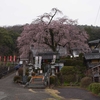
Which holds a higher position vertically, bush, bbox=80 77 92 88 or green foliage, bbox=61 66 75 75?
green foliage, bbox=61 66 75 75

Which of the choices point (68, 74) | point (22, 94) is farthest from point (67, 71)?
point (22, 94)

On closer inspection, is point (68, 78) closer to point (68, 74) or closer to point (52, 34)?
point (68, 74)

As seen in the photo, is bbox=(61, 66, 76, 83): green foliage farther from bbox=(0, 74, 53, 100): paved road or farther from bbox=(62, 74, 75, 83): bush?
bbox=(0, 74, 53, 100): paved road

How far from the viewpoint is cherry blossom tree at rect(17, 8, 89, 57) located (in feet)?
105

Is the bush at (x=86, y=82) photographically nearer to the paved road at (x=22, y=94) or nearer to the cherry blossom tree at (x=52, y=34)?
the paved road at (x=22, y=94)

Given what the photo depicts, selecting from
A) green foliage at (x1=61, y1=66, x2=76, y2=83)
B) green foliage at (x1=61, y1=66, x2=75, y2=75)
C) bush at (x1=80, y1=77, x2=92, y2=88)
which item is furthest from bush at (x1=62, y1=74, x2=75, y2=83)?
bush at (x1=80, y1=77, x2=92, y2=88)

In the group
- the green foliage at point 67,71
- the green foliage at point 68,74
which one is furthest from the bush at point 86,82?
the green foliage at point 67,71

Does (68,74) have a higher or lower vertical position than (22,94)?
higher

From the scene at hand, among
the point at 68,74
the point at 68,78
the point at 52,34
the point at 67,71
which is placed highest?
the point at 52,34

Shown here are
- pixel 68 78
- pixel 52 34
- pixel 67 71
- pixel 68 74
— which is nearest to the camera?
pixel 68 78

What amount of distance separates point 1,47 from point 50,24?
2683cm

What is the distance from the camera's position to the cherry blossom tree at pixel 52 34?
1258 inches

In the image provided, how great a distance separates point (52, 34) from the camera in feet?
107

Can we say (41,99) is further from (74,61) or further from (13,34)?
(13,34)
